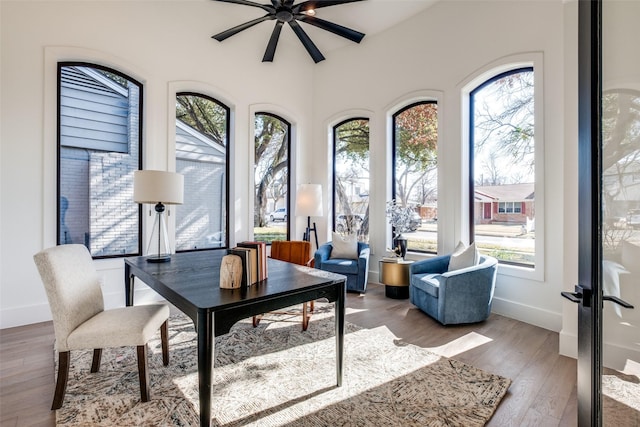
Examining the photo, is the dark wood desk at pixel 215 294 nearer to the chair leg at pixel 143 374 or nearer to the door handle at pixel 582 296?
the chair leg at pixel 143 374

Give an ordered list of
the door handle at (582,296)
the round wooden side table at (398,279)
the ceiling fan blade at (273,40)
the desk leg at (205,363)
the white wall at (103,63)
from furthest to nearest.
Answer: the round wooden side table at (398,279) < the ceiling fan blade at (273,40) < the white wall at (103,63) < the desk leg at (205,363) < the door handle at (582,296)

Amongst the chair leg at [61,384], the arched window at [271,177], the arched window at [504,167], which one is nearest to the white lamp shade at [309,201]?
the arched window at [271,177]

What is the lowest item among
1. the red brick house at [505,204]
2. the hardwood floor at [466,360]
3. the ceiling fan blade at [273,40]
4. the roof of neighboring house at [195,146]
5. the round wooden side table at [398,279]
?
the hardwood floor at [466,360]

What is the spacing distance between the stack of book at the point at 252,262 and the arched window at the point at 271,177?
11.3 feet

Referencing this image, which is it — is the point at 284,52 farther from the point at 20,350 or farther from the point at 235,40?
the point at 20,350

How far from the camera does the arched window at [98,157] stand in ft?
12.6

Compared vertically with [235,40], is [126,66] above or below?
below

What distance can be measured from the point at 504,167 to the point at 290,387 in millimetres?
3427

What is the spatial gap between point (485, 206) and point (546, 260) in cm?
97

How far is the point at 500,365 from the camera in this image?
2533mm

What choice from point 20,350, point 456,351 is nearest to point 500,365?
point 456,351

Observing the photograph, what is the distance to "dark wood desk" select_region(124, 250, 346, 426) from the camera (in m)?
1.57

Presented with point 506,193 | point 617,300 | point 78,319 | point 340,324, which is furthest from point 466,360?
point 78,319

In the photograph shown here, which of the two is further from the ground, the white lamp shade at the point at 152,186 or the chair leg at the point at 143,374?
the white lamp shade at the point at 152,186
